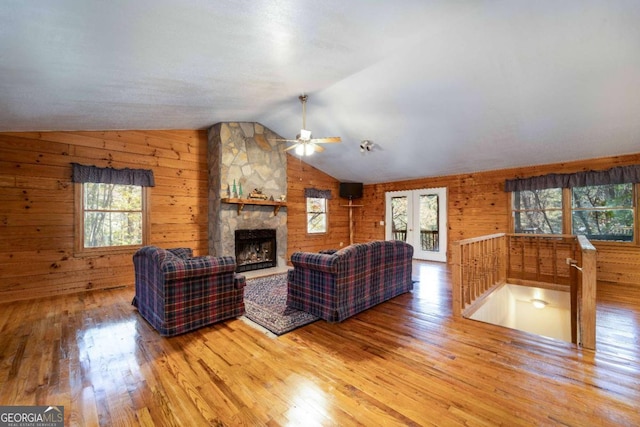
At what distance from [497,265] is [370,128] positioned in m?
3.34

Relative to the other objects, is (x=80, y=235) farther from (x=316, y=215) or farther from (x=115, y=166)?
(x=316, y=215)

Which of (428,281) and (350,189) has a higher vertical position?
(350,189)

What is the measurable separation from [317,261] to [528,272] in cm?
496

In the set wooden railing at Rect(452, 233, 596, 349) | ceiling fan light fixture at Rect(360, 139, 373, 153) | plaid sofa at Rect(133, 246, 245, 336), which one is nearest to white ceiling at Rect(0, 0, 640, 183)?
ceiling fan light fixture at Rect(360, 139, 373, 153)

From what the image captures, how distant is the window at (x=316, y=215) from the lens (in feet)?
25.4

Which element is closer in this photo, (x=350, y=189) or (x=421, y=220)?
(x=421, y=220)

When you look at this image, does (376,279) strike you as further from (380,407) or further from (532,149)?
(532,149)

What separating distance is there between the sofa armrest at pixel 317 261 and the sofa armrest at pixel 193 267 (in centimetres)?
77

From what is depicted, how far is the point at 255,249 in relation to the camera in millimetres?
6102

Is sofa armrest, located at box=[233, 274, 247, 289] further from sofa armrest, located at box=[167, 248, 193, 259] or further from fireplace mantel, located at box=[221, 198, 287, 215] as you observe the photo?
fireplace mantel, located at box=[221, 198, 287, 215]

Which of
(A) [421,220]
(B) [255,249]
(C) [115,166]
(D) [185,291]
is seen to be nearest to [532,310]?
(A) [421,220]

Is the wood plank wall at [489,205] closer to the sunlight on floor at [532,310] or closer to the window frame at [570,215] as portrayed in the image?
the window frame at [570,215]

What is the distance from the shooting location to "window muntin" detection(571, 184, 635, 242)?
4.71 meters

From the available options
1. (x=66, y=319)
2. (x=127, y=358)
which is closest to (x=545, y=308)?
(x=127, y=358)
